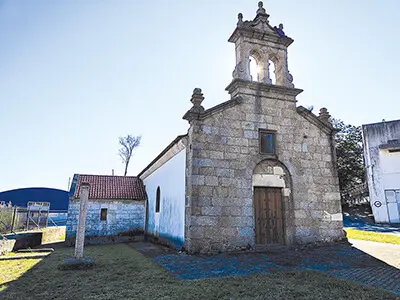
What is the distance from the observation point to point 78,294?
14.2ft

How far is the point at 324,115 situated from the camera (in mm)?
10312

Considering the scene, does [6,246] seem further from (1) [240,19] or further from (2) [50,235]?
(1) [240,19]

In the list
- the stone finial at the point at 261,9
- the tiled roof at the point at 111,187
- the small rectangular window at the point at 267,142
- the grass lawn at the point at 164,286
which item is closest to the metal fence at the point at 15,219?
the tiled roof at the point at 111,187

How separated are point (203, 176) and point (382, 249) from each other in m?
5.60

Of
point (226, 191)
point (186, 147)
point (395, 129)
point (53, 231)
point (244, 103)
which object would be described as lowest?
point (53, 231)

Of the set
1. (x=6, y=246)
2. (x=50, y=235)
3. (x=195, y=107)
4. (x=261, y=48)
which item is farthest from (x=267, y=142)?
(x=50, y=235)

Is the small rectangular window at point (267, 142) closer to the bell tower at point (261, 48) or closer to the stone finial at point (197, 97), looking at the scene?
the bell tower at point (261, 48)

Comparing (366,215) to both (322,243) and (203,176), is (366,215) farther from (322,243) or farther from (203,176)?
(203,176)

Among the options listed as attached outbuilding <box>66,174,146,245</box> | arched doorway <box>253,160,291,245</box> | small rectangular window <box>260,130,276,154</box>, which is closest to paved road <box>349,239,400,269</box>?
arched doorway <box>253,160,291,245</box>

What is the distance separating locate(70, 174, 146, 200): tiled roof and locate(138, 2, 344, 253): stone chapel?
5.00 metres

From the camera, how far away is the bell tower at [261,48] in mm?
9648

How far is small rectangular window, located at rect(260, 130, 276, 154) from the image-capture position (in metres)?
9.19

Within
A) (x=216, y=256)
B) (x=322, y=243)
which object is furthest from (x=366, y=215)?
(x=216, y=256)

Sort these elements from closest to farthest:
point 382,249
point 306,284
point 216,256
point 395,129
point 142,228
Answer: point 306,284
point 216,256
point 382,249
point 142,228
point 395,129
